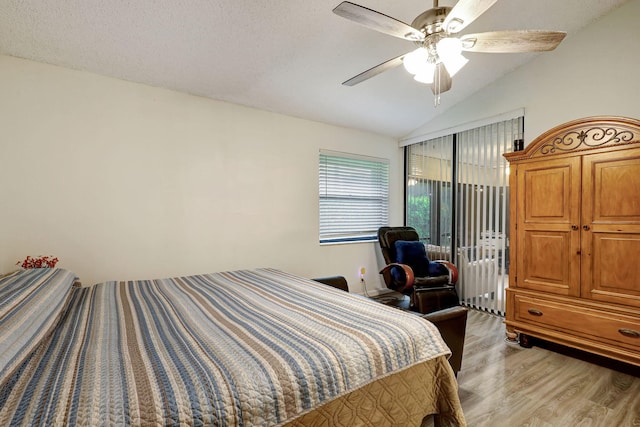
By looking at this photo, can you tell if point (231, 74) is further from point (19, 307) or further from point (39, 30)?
point (19, 307)

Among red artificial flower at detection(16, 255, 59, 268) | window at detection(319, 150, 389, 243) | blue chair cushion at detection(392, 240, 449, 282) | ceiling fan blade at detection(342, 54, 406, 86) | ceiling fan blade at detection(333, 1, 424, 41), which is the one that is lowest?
blue chair cushion at detection(392, 240, 449, 282)

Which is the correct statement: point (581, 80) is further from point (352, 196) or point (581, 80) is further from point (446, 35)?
point (352, 196)

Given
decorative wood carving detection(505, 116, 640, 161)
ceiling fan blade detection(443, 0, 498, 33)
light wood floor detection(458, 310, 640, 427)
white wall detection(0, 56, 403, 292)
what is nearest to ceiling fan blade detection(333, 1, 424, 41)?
ceiling fan blade detection(443, 0, 498, 33)

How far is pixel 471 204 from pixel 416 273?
3.58ft

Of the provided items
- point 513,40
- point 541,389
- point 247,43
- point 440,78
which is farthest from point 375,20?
point 541,389

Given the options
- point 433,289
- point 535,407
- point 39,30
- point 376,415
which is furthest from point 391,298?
point 39,30

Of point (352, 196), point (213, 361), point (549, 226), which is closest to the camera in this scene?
point (213, 361)

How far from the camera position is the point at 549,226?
2518 millimetres

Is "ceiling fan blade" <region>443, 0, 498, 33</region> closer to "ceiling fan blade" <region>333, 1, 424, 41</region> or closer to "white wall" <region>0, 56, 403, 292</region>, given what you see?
"ceiling fan blade" <region>333, 1, 424, 41</region>

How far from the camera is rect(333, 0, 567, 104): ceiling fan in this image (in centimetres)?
140

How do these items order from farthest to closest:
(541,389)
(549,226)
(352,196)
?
1. (352,196)
2. (549,226)
3. (541,389)

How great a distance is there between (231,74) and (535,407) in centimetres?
338

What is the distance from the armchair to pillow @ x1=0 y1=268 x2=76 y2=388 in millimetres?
2800

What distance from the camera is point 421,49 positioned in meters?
1.64
